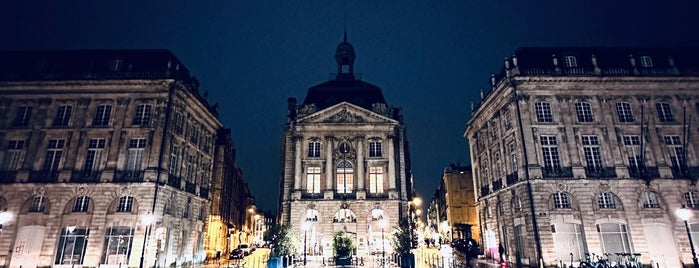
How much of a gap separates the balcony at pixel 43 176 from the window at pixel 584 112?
4008 centimetres

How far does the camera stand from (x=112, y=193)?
26.7 m

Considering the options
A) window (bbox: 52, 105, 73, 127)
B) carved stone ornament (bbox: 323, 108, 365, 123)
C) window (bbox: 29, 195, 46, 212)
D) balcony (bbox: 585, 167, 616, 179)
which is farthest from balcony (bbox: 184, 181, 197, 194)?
balcony (bbox: 585, 167, 616, 179)

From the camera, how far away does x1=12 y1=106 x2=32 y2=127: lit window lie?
28.8m

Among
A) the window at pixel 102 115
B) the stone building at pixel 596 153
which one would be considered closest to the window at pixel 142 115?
the window at pixel 102 115

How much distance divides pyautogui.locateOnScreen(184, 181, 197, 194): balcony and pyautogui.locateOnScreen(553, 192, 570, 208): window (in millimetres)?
29382

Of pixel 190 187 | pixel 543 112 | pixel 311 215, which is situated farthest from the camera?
pixel 311 215

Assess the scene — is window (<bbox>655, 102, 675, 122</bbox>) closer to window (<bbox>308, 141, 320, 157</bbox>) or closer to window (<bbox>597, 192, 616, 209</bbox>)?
window (<bbox>597, 192, 616, 209</bbox>)

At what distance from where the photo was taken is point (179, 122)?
31.2 metres

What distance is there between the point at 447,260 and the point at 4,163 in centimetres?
3392

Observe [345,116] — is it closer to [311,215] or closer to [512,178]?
[311,215]

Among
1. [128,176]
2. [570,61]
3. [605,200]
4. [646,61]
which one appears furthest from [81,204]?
[646,61]

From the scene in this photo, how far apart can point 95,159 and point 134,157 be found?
2.88 metres

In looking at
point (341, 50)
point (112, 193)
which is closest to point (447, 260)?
point (112, 193)

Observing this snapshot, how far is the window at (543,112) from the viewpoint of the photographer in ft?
94.3
